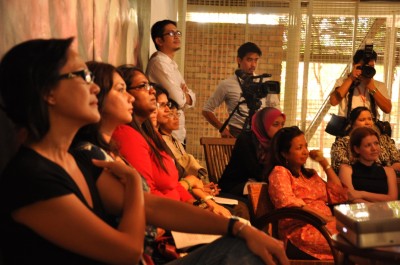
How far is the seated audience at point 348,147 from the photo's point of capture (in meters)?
5.46

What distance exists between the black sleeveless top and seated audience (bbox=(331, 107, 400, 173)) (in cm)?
42

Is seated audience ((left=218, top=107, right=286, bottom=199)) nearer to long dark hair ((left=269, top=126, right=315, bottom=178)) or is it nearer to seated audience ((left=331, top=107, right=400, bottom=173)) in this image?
seated audience ((left=331, top=107, right=400, bottom=173))

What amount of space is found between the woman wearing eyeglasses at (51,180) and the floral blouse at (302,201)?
218 cm

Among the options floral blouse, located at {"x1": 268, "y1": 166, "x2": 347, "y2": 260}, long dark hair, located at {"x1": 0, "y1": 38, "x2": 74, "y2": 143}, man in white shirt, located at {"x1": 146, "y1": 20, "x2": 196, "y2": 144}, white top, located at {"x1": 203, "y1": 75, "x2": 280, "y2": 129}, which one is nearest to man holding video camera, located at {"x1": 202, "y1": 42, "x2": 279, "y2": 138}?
white top, located at {"x1": 203, "y1": 75, "x2": 280, "y2": 129}

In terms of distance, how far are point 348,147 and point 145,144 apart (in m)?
2.61

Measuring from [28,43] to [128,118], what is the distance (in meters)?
0.87

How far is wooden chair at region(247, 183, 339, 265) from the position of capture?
368 centimetres

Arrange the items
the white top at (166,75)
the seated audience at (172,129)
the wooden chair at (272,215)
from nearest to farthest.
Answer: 1. the wooden chair at (272,215)
2. the seated audience at (172,129)
3. the white top at (166,75)

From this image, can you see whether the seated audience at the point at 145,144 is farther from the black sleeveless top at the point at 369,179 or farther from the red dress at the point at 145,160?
the black sleeveless top at the point at 369,179

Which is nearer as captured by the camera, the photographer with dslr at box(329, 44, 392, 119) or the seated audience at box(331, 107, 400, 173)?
the seated audience at box(331, 107, 400, 173)

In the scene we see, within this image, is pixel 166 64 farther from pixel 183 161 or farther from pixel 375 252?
pixel 375 252

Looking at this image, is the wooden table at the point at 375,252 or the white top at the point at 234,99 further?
the white top at the point at 234,99

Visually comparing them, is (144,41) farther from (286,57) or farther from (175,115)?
(286,57)

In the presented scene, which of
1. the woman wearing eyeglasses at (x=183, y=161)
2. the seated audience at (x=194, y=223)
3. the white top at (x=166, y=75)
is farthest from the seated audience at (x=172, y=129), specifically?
the seated audience at (x=194, y=223)
